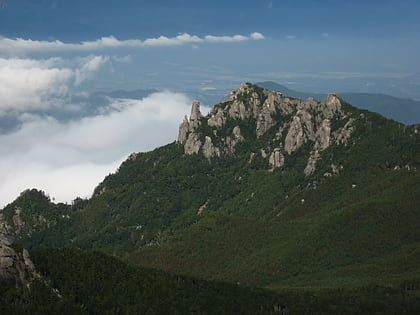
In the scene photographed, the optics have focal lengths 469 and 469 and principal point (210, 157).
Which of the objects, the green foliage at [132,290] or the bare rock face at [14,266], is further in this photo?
the green foliage at [132,290]

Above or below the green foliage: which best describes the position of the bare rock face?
above

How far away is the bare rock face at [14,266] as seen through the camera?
4589 inches

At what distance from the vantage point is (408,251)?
189 m

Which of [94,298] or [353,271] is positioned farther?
[353,271]

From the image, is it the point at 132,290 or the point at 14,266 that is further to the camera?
the point at 132,290

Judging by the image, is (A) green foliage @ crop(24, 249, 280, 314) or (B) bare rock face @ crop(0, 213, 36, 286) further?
(A) green foliage @ crop(24, 249, 280, 314)

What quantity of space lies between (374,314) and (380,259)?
65013 mm

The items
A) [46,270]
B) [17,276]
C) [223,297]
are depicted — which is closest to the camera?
[17,276]

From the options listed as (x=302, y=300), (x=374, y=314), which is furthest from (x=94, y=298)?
(x=374, y=314)

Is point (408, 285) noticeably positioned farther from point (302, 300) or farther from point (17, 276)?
point (17, 276)

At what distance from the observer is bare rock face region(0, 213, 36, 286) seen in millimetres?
116562

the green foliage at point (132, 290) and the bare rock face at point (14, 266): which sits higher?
the bare rock face at point (14, 266)

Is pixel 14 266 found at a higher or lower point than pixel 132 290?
higher

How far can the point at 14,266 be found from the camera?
119500mm
